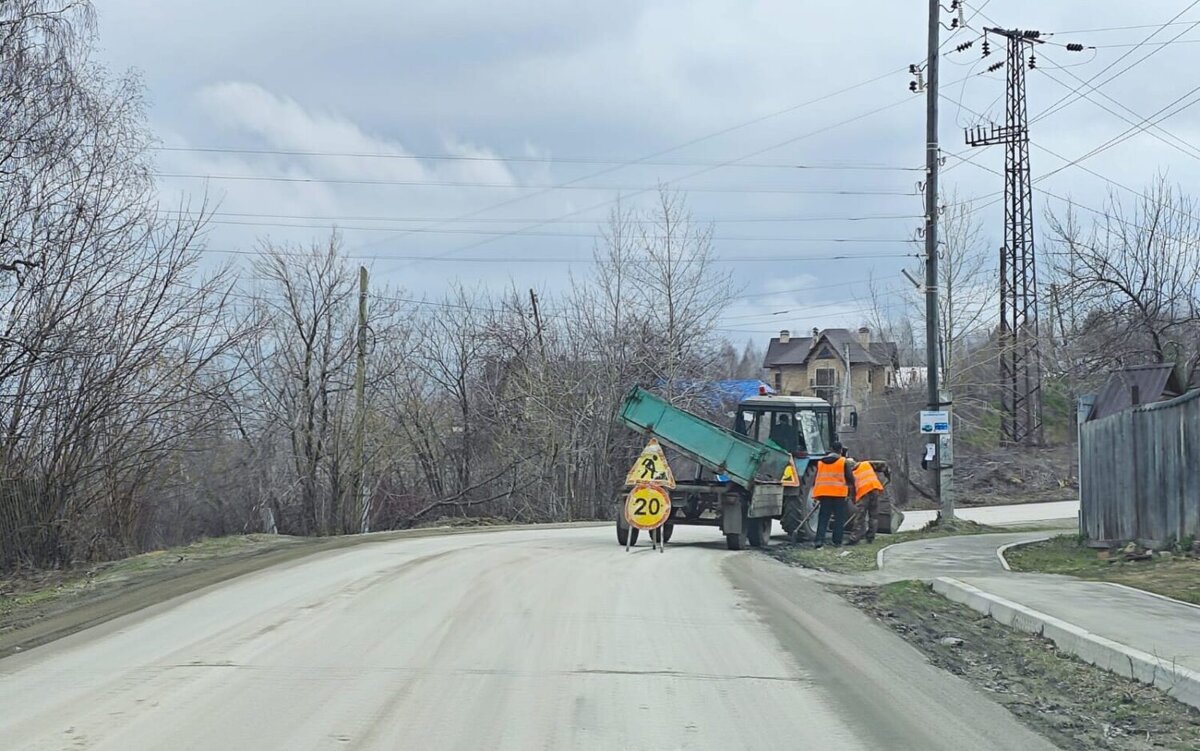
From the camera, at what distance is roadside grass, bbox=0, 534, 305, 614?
1388 centimetres

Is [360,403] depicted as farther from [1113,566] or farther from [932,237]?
[1113,566]

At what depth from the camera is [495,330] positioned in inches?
1682

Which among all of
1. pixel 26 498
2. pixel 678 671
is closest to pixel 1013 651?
pixel 678 671

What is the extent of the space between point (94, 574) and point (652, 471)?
8794mm

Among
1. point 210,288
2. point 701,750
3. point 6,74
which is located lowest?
point 701,750

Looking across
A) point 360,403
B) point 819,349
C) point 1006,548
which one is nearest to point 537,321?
point 360,403

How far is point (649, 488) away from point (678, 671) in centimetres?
1133

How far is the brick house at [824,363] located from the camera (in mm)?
76500

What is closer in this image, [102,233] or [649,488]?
[102,233]

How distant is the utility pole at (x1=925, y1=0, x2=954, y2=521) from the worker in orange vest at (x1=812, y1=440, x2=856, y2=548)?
204 inches

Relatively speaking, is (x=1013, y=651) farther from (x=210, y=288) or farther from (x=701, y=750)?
(x=210, y=288)

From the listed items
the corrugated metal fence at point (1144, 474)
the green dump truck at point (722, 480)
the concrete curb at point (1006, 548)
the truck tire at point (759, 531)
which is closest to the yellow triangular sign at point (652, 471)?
the green dump truck at point (722, 480)

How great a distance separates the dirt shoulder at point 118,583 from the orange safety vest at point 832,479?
26.3 ft

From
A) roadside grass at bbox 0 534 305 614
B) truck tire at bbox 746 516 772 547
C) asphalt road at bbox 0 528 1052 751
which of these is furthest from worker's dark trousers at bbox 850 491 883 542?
roadside grass at bbox 0 534 305 614
